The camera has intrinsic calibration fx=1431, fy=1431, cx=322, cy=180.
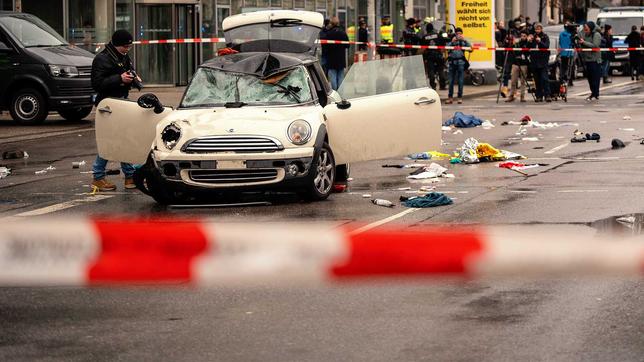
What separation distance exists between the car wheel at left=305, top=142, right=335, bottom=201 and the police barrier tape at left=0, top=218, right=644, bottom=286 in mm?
8818

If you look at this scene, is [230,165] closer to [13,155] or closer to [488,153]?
[488,153]

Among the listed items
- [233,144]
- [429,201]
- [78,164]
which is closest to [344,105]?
[233,144]

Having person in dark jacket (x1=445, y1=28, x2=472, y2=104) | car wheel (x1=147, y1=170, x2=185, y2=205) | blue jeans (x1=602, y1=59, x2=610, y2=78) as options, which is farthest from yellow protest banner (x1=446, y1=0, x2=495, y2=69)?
car wheel (x1=147, y1=170, x2=185, y2=205)

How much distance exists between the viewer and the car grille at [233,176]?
A: 13.1 metres

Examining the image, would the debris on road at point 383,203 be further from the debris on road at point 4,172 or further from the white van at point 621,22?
the white van at point 621,22

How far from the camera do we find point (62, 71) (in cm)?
2466

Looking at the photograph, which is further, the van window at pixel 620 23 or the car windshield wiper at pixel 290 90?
the van window at pixel 620 23

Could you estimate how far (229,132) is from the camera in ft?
43.2

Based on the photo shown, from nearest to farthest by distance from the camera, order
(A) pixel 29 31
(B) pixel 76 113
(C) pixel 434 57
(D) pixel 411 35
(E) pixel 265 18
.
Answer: (E) pixel 265 18 → (A) pixel 29 31 → (B) pixel 76 113 → (C) pixel 434 57 → (D) pixel 411 35

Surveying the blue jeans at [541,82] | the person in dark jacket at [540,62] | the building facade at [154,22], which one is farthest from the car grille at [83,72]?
the blue jeans at [541,82]

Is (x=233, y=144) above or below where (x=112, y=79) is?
below

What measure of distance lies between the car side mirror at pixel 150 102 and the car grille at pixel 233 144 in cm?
120

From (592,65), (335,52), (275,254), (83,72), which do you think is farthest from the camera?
(592,65)

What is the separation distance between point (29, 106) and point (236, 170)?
12.8m
